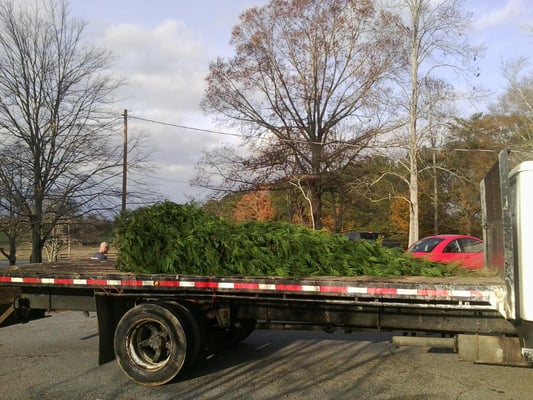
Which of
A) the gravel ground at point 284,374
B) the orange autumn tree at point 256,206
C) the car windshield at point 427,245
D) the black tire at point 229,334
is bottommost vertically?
the gravel ground at point 284,374

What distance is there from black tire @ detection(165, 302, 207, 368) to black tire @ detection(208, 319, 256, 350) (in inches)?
15.4

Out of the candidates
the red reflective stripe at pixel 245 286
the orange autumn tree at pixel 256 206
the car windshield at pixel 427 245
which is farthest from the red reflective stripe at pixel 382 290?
the orange autumn tree at pixel 256 206

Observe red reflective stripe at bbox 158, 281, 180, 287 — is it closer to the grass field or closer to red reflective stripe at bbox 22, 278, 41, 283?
red reflective stripe at bbox 22, 278, 41, 283

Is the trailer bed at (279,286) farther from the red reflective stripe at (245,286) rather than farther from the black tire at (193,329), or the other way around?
the black tire at (193,329)

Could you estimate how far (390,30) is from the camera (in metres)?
25.2

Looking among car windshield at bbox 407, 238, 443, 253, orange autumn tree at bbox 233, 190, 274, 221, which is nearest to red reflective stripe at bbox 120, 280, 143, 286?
car windshield at bbox 407, 238, 443, 253

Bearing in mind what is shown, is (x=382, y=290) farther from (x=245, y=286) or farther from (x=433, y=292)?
(x=245, y=286)

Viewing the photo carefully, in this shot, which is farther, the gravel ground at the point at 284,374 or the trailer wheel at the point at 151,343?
the trailer wheel at the point at 151,343

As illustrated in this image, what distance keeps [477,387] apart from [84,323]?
24.3 ft

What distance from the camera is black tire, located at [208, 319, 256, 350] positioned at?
6.55 m

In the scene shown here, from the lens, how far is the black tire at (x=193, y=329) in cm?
598

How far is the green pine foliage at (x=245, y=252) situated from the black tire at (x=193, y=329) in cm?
43

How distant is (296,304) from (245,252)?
0.82 metres

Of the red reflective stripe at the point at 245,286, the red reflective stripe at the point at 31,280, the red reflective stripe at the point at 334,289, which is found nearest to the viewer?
the red reflective stripe at the point at 334,289
